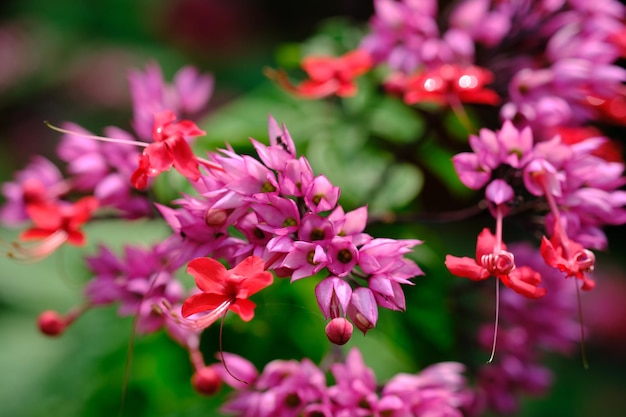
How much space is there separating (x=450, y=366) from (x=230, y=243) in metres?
0.35

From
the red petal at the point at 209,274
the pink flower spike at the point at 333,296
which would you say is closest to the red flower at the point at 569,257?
the pink flower spike at the point at 333,296

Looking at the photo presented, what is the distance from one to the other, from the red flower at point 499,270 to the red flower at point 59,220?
1.68 ft

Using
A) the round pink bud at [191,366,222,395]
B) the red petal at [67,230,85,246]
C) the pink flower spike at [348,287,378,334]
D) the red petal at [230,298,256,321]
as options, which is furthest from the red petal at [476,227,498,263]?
the red petal at [67,230,85,246]

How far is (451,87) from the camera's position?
3.40 ft

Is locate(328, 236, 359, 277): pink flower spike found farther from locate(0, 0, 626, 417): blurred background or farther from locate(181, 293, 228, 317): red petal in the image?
locate(0, 0, 626, 417): blurred background

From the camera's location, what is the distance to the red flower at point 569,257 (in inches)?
28.7

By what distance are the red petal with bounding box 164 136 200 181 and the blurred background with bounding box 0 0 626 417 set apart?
10.4 inches

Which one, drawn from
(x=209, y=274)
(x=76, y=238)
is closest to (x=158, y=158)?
(x=209, y=274)

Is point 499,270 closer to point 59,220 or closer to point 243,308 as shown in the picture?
point 243,308

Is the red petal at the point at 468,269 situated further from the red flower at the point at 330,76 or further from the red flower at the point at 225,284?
the red flower at the point at 330,76

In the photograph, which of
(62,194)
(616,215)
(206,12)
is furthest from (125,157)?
(206,12)

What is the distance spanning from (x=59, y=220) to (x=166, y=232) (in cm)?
24

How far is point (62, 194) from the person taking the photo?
110 cm

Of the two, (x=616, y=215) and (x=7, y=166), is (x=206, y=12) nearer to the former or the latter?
(x=7, y=166)
